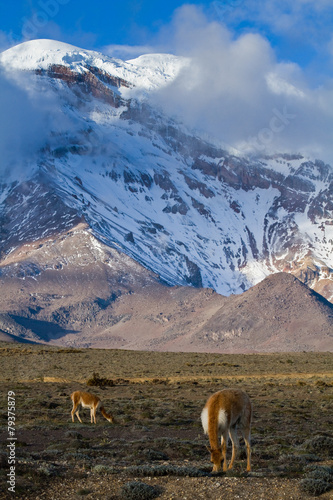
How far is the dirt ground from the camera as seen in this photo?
43.5 ft

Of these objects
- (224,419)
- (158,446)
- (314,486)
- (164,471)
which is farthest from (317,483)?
(158,446)

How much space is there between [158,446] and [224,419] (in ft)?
20.4

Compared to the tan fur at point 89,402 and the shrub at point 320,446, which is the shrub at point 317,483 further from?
the tan fur at point 89,402

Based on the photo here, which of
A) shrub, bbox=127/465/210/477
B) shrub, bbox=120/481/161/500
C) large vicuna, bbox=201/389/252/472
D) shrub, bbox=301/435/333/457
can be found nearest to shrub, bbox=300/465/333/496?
large vicuna, bbox=201/389/252/472

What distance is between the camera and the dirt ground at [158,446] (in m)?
13.3

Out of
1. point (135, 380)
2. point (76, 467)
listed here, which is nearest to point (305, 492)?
point (76, 467)

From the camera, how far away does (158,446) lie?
19797 mm

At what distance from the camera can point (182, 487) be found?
13.4 meters

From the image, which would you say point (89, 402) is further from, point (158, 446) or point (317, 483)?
point (317, 483)

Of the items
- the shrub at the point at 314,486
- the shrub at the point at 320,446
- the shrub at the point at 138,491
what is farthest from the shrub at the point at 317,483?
the shrub at the point at 320,446

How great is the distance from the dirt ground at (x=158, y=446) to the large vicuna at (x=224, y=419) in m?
0.57

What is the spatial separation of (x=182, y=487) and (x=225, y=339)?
161409mm

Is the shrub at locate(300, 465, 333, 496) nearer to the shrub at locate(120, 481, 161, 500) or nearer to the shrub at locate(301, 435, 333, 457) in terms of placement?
the shrub at locate(120, 481, 161, 500)

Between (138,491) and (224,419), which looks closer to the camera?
(138,491)
